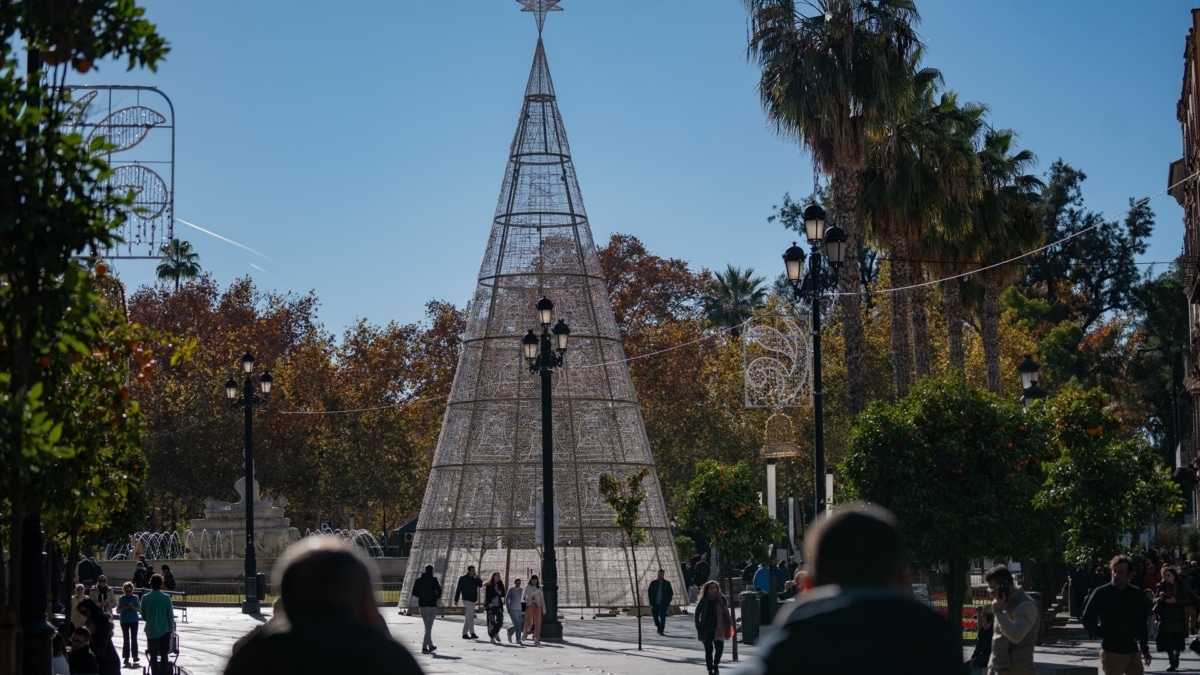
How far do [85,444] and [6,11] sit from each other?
10.3 ft

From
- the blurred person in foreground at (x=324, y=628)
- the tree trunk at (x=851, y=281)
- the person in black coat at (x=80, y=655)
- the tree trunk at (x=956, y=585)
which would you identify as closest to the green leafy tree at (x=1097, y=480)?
the tree trunk at (x=956, y=585)

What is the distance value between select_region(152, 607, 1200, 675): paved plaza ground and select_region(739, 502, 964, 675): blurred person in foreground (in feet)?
50.1

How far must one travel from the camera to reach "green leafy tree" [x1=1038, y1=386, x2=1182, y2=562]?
22922 millimetres

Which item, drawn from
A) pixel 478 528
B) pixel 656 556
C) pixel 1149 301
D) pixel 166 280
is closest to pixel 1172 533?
pixel 1149 301

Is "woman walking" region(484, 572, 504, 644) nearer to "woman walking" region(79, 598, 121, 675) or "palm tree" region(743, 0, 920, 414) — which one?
"palm tree" region(743, 0, 920, 414)

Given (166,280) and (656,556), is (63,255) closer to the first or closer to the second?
(656,556)

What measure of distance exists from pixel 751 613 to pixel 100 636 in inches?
538

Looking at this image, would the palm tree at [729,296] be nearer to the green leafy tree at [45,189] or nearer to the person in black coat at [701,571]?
the person in black coat at [701,571]

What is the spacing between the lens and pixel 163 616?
1975 centimetres

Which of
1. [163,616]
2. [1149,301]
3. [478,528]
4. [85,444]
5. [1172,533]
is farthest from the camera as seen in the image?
[1149,301]

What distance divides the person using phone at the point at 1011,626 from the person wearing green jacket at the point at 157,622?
11533 millimetres

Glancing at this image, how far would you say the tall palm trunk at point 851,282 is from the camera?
31250mm

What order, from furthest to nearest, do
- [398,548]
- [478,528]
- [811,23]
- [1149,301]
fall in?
1. [1149,301]
2. [398,548]
3. [478,528]
4. [811,23]

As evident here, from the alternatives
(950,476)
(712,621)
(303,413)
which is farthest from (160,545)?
(950,476)
